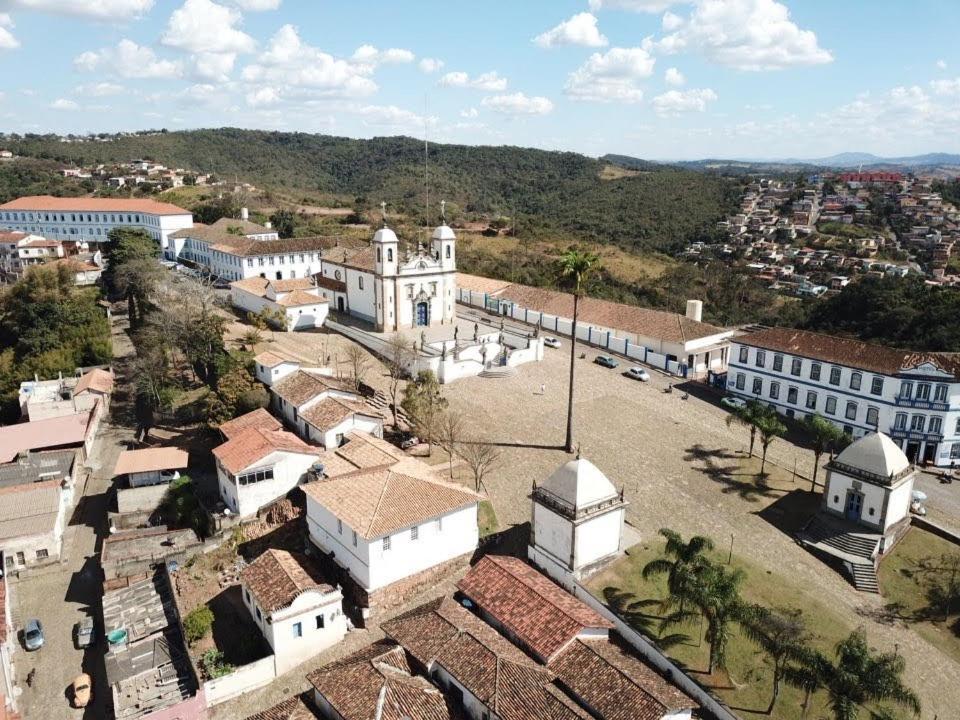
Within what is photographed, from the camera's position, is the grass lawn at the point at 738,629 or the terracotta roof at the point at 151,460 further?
the terracotta roof at the point at 151,460

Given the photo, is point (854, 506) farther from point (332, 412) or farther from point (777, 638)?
point (332, 412)

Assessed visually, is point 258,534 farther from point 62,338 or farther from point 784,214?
Result: point 784,214

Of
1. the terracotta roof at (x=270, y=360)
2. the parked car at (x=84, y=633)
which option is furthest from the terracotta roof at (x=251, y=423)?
the parked car at (x=84, y=633)

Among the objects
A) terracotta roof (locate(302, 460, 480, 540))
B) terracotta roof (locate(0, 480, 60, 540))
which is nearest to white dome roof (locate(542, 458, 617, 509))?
terracotta roof (locate(302, 460, 480, 540))

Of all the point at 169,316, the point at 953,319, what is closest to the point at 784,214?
the point at 953,319

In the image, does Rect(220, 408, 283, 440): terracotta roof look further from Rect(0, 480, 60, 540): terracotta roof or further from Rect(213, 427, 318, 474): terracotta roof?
Rect(0, 480, 60, 540): terracotta roof

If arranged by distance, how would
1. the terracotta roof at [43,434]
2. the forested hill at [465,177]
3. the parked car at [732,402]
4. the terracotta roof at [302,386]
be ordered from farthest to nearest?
the forested hill at [465,177] → the parked car at [732,402] → the terracotta roof at [43,434] → the terracotta roof at [302,386]

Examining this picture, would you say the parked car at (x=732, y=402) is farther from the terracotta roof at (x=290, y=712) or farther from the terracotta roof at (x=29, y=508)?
the terracotta roof at (x=29, y=508)

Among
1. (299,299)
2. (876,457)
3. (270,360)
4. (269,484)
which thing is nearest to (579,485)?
(876,457)
